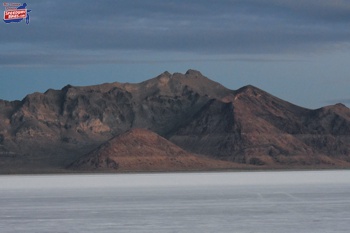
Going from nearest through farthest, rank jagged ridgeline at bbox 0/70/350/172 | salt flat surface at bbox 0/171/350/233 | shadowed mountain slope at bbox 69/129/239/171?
1. salt flat surface at bbox 0/171/350/233
2. shadowed mountain slope at bbox 69/129/239/171
3. jagged ridgeline at bbox 0/70/350/172

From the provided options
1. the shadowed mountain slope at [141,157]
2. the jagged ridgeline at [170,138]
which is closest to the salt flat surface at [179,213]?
the shadowed mountain slope at [141,157]

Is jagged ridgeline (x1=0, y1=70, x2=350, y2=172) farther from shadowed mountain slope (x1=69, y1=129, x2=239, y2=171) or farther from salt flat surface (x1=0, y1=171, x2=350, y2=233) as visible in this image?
salt flat surface (x1=0, y1=171, x2=350, y2=233)

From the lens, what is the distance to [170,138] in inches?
7283

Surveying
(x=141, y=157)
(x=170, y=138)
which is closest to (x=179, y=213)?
(x=141, y=157)

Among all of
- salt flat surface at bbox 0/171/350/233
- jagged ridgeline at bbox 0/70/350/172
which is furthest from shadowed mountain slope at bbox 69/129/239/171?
salt flat surface at bbox 0/171/350/233

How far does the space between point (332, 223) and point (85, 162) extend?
129088 millimetres

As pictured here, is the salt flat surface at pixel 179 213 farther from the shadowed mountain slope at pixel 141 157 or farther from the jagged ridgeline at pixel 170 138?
the jagged ridgeline at pixel 170 138

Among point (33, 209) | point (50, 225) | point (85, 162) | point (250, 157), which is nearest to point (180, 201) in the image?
point (33, 209)

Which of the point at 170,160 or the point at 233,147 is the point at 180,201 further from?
the point at 233,147

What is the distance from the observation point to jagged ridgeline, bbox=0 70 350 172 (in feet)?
527

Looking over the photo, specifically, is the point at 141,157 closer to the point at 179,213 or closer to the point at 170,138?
the point at 170,138

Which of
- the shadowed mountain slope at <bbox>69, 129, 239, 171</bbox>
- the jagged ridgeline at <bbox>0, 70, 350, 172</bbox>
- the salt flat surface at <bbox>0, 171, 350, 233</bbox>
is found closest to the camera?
the salt flat surface at <bbox>0, 171, 350, 233</bbox>

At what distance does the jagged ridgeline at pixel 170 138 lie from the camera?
16062 cm

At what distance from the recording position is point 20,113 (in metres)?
192
